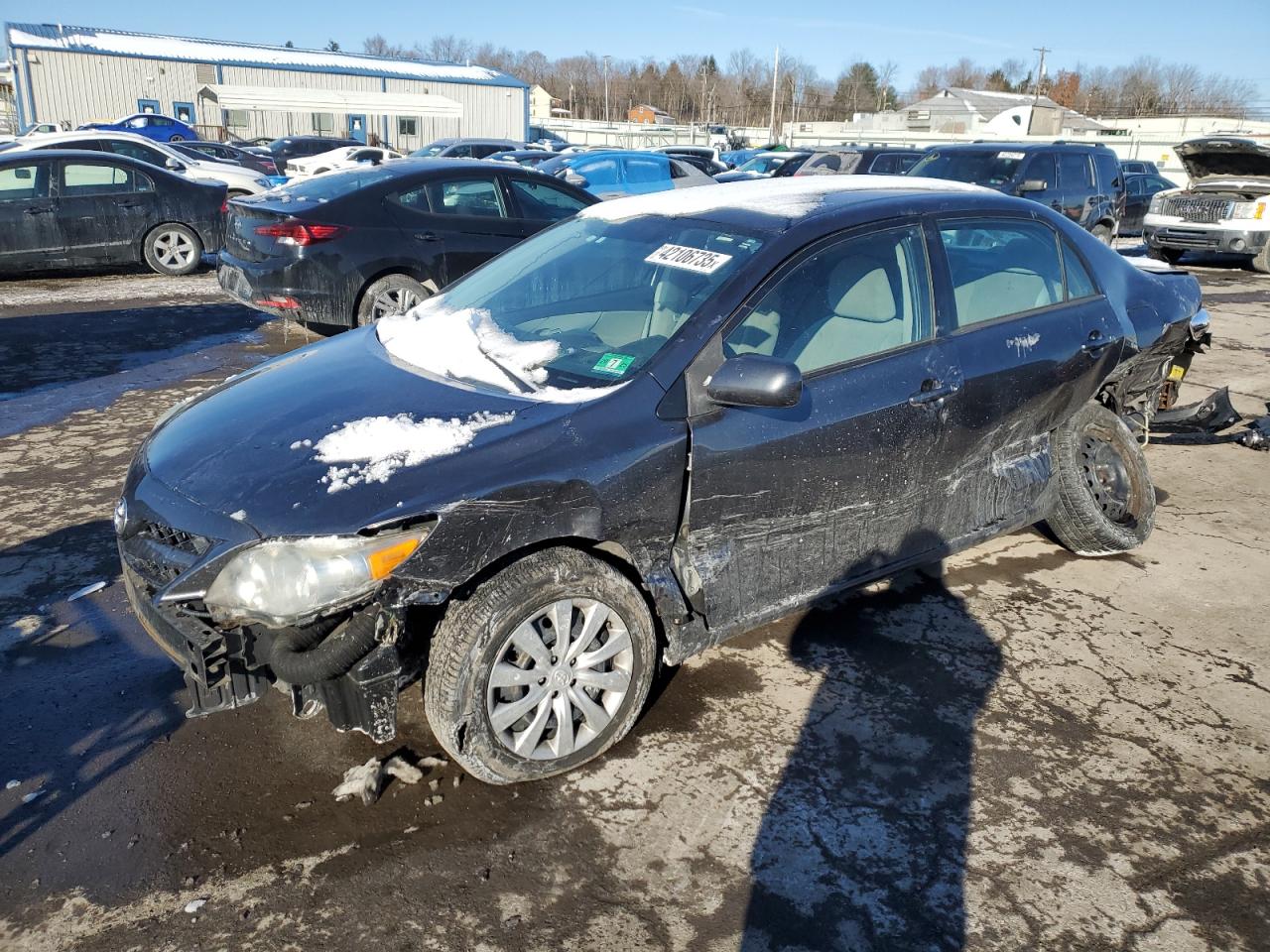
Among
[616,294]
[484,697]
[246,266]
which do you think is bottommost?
[484,697]

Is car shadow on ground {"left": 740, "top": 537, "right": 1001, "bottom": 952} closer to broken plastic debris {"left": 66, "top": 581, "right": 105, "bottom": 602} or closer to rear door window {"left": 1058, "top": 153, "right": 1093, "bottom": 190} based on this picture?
broken plastic debris {"left": 66, "top": 581, "right": 105, "bottom": 602}

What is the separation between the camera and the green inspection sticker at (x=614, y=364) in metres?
3.26

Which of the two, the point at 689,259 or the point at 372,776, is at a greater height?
the point at 689,259

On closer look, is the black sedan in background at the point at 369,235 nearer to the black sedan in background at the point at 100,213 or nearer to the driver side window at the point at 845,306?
the black sedan in background at the point at 100,213

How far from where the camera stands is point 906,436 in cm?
369

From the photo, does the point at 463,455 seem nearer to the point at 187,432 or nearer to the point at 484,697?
the point at 484,697

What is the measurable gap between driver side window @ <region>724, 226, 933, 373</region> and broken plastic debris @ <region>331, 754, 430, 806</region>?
5.61 feet

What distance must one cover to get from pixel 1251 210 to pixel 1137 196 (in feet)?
18.4

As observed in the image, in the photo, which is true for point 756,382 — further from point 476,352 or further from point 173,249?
point 173,249

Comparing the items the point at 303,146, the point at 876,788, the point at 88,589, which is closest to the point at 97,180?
the point at 88,589

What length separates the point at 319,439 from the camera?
3.00 m

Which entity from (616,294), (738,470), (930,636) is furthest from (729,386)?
(930,636)

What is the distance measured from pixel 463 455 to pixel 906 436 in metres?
1.74

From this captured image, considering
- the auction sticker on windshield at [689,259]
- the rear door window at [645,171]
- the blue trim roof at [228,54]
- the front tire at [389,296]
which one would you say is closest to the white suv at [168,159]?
Answer: the rear door window at [645,171]
